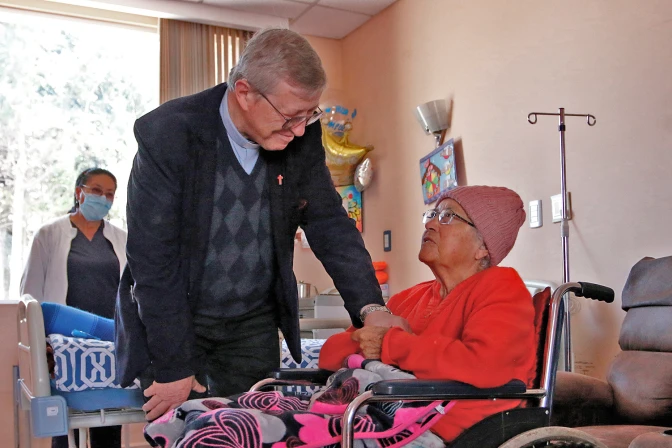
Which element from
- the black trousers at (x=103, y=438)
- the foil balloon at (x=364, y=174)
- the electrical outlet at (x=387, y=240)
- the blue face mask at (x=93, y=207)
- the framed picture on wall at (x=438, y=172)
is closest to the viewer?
the black trousers at (x=103, y=438)

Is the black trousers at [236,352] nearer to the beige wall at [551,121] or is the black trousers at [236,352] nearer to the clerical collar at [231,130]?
the clerical collar at [231,130]

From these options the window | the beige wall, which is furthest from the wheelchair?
the window

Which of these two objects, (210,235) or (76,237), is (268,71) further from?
(76,237)

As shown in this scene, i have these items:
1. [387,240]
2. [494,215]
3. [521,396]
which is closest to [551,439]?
[521,396]

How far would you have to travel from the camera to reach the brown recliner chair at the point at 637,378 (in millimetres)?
2156

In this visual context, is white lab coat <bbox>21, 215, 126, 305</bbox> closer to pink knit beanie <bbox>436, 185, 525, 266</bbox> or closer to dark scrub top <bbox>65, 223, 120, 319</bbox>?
dark scrub top <bbox>65, 223, 120, 319</bbox>

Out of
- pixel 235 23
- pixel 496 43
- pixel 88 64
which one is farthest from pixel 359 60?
pixel 88 64

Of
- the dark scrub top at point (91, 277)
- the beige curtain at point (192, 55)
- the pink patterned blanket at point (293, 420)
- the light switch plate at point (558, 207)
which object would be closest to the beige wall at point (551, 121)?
the light switch plate at point (558, 207)

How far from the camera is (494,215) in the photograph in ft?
5.85

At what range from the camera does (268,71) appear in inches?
55.2

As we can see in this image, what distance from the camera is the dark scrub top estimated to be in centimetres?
344

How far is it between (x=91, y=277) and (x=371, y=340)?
2316 millimetres

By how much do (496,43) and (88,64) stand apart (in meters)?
2.72

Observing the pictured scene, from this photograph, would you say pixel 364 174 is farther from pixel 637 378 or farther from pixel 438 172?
pixel 637 378
